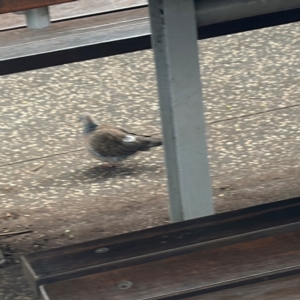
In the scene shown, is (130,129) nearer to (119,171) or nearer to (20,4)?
(119,171)

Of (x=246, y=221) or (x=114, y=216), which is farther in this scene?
(x=114, y=216)

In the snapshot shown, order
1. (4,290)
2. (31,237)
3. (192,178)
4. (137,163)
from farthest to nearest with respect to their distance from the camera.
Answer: (137,163) < (31,237) < (4,290) < (192,178)

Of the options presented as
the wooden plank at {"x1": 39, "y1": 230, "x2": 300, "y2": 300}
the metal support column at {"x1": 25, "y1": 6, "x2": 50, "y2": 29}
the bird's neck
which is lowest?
the wooden plank at {"x1": 39, "y1": 230, "x2": 300, "y2": 300}

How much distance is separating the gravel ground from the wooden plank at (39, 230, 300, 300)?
3.64 ft

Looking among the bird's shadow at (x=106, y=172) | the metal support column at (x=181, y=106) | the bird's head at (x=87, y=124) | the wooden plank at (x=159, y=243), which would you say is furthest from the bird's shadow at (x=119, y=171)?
the wooden plank at (x=159, y=243)

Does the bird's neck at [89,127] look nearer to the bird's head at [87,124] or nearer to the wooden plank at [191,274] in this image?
the bird's head at [87,124]

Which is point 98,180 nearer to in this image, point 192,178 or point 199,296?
point 192,178

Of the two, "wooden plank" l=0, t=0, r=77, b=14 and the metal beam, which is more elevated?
the metal beam

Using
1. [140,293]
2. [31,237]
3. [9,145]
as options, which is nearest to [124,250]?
[140,293]

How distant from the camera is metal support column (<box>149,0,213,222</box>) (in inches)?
94.8

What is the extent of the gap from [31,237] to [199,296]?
1.77 m

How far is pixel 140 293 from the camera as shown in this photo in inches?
69.7

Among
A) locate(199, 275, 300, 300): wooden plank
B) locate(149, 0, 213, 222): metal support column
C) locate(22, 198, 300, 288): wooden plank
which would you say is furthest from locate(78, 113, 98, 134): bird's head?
locate(199, 275, 300, 300): wooden plank

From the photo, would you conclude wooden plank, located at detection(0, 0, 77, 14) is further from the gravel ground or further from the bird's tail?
the bird's tail
